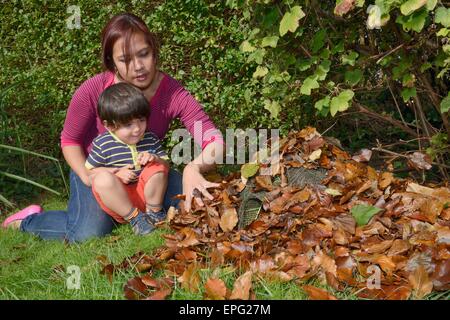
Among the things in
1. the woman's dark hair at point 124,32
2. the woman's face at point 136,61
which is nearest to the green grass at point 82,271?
the woman's face at point 136,61

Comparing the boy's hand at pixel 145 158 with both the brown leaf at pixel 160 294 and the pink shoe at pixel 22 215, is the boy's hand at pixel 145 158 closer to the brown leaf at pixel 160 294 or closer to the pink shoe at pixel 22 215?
the pink shoe at pixel 22 215

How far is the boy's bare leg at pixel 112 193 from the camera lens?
3.31 m

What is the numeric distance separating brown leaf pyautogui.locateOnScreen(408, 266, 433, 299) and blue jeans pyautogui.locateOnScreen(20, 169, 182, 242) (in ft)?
5.36

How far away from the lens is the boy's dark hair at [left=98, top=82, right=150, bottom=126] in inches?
131

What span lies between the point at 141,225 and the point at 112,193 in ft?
0.78

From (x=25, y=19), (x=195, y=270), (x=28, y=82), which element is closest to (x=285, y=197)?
(x=195, y=270)

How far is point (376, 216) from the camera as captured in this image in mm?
2857

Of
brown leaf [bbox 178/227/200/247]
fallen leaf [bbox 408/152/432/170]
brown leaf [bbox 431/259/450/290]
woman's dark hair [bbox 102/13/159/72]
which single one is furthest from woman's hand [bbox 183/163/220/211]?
brown leaf [bbox 431/259/450/290]

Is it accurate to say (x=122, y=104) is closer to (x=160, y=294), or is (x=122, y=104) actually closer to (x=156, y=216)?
(x=156, y=216)

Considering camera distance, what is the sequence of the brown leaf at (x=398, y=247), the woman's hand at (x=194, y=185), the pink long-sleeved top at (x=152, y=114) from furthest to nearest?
the pink long-sleeved top at (x=152, y=114) → the woman's hand at (x=194, y=185) → the brown leaf at (x=398, y=247)

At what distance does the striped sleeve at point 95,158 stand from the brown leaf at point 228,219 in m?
0.88

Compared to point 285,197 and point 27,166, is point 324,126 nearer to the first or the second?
point 285,197

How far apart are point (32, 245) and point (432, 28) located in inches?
99.2

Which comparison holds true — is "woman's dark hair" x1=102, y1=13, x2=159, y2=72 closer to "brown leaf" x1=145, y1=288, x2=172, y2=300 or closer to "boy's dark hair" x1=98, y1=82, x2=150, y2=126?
"boy's dark hair" x1=98, y1=82, x2=150, y2=126
